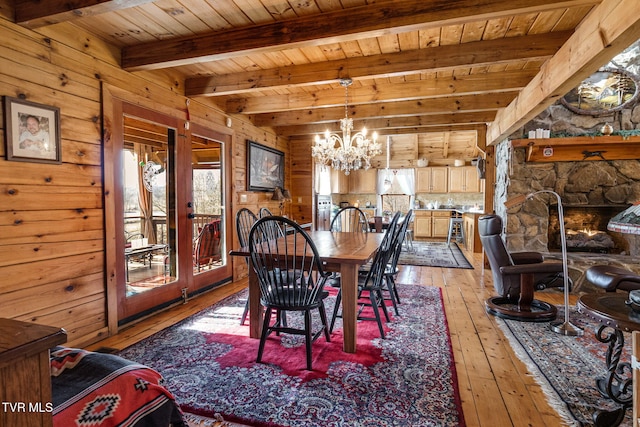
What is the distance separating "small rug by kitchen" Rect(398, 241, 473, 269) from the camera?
5.65m

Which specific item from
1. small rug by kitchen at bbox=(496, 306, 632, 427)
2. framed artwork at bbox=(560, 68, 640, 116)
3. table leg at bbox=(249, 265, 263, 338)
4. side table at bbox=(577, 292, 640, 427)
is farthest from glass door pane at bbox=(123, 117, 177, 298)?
framed artwork at bbox=(560, 68, 640, 116)

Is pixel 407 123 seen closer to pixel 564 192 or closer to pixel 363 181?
pixel 564 192

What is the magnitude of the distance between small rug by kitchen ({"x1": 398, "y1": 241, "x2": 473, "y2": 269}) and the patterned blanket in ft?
16.4

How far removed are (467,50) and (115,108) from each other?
310 centimetres

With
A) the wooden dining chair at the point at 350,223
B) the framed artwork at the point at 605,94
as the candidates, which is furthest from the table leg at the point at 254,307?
the framed artwork at the point at 605,94

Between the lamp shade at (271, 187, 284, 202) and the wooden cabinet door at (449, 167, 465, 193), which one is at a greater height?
the wooden cabinet door at (449, 167, 465, 193)

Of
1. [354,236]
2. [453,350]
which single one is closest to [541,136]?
[354,236]

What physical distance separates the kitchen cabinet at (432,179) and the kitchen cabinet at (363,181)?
129 cm

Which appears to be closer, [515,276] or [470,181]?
[515,276]

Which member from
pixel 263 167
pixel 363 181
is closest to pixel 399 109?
pixel 263 167

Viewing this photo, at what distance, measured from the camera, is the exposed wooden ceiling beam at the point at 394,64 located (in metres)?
2.65

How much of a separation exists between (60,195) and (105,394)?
1.99 meters

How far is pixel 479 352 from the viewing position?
8.04ft

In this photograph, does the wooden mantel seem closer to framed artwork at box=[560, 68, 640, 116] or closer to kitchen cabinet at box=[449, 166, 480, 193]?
framed artwork at box=[560, 68, 640, 116]
